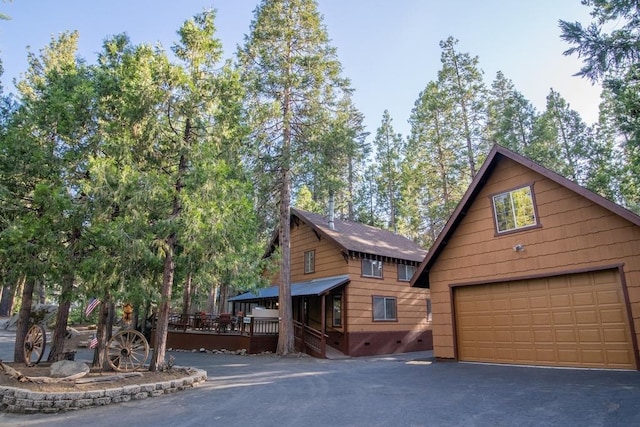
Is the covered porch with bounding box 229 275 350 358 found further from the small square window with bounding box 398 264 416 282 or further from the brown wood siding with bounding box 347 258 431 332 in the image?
the small square window with bounding box 398 264 416 282

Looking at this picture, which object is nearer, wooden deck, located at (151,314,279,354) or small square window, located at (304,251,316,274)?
wooden deck, located at (151,314,279,354)

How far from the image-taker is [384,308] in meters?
17.9

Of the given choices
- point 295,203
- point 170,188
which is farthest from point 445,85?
point 170,188

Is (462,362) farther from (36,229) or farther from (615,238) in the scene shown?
(36,229)

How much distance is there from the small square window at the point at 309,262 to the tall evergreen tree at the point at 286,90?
3.24 metres

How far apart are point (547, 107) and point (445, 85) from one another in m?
8.23

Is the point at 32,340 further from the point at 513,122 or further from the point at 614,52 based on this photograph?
the point at 513,122

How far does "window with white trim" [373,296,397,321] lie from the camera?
57.3 feet

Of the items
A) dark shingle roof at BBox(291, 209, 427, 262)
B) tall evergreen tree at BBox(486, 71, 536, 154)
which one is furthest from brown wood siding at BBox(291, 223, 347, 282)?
tall evergreen tree at BBox(486, 71, 536, 154)

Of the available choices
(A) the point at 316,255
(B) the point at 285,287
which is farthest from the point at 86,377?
(A) the point at 316,255

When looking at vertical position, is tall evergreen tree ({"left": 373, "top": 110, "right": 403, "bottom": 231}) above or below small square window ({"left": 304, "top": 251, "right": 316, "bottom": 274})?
above

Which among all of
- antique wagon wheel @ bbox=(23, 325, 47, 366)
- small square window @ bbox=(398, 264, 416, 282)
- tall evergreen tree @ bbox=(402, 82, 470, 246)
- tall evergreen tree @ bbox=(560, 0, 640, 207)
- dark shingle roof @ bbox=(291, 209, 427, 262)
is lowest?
antique wagon wheel @ bbox=(23, 325, 47, 366)

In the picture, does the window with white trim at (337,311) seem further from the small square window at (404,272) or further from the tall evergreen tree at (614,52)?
the tall evergreen tree at (614,52)

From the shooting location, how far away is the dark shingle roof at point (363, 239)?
17656 millimetres
